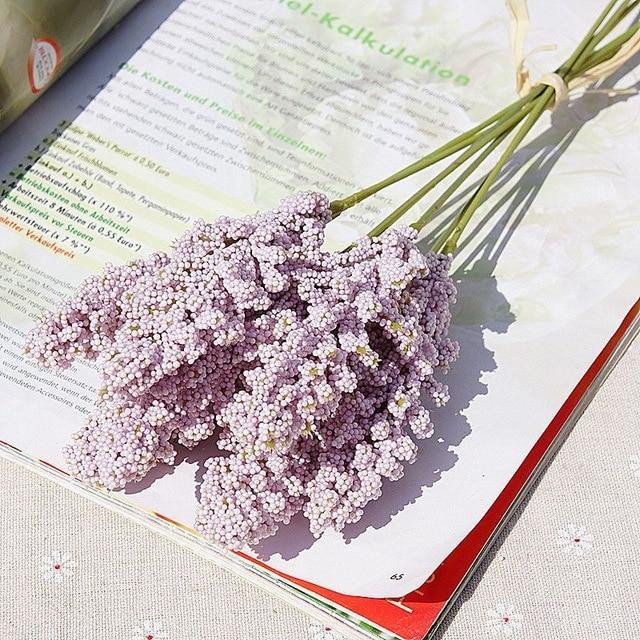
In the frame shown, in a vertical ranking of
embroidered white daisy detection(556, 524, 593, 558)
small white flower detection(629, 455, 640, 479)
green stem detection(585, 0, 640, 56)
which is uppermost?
green stem detection(585, 0, 640, 56)

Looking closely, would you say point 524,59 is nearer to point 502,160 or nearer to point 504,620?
point 502,160

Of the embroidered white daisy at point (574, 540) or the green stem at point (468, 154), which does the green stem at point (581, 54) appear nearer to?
the green stem at point (468, 154)

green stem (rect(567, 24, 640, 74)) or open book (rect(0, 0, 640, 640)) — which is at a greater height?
green stem (rect(567, 24, 640, 74))

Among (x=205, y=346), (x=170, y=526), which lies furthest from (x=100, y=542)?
(x=205, y=346)

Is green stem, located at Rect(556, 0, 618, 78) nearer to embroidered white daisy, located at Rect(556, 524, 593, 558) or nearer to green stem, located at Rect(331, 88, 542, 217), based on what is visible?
green stem, located at Rect(331, 88, 542, 217)

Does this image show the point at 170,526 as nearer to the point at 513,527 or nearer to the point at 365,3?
the point at 513,527

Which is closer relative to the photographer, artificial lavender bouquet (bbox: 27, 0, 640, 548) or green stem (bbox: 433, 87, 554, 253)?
artificial lavender bouquet (bbox: 27, 0, 640, 548)

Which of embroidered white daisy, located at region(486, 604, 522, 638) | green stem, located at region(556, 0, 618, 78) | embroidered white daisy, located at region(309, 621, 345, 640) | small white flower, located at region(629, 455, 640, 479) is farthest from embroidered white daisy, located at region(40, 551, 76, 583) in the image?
green stem, located at region(556, 0, 618, 78)

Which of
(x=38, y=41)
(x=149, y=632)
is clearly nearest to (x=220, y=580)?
(x=149, y=632)
